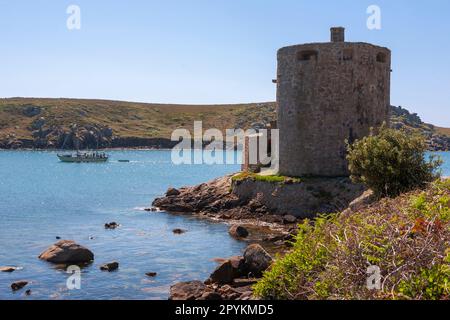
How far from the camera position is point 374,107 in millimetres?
38844

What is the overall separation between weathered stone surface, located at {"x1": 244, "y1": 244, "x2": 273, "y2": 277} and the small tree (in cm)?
645

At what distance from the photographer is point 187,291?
19875 mm

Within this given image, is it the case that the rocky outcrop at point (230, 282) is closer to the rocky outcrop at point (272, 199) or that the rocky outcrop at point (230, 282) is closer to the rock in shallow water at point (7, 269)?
the rock in shallow water at point (7, 269)

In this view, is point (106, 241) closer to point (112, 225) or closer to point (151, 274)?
point (112, 225)

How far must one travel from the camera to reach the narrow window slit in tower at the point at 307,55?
124 feet

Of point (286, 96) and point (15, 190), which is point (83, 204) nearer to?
point (15, 190)

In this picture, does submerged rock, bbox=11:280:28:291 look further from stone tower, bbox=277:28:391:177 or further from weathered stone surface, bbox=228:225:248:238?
stone tower, bbox=277:28:391:177

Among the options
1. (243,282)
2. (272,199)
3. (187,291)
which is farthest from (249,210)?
(187,291)

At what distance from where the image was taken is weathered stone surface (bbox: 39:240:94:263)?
26.1 meters

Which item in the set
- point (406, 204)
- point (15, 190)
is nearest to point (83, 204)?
point (15, 190)

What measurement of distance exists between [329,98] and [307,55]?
133 inches

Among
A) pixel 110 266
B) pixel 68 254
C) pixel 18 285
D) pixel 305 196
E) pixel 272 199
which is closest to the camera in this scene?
pixel 18 285

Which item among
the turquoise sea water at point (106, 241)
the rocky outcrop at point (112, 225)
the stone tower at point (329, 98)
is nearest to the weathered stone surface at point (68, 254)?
the turquoise sea water at point (106, 241)

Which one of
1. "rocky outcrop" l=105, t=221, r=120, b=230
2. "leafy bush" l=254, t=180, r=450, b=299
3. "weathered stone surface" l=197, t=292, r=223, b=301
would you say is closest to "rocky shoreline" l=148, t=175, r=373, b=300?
"weathered stone surface" l=197, t=292, r=223, b=301
